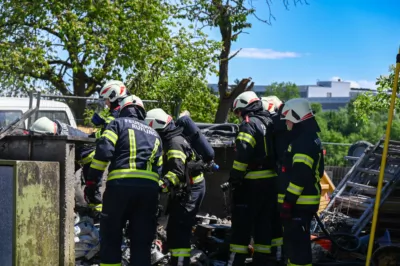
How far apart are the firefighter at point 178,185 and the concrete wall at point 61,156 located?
1.08m

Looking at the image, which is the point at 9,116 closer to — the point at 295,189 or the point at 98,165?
the point at 98,165

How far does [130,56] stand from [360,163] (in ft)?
30.6

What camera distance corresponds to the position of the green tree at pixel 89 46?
57.0 ft

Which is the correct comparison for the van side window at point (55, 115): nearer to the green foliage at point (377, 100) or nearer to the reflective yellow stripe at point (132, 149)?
the reflective yellow stripe at point (132, 149)

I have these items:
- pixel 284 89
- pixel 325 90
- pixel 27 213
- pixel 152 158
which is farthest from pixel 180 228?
pixel 325 90

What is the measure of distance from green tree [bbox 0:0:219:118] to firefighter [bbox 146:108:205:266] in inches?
342

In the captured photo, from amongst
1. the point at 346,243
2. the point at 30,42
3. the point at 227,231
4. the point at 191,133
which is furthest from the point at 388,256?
the point at 30,42

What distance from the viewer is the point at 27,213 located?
6.85 meters

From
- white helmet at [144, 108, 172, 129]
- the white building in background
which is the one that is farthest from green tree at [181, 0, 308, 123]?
the white building in background

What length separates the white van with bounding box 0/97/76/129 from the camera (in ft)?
32.7

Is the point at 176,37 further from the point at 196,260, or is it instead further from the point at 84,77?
the point at 196,260

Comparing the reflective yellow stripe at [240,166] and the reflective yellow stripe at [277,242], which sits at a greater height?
the reflective yellow stripe at [240,166]

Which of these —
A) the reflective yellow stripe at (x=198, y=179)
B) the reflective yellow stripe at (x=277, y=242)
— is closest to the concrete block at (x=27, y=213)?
the reflective yellow stripe at (x=198, y=179)

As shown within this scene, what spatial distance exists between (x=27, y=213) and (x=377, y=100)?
41.5ft
